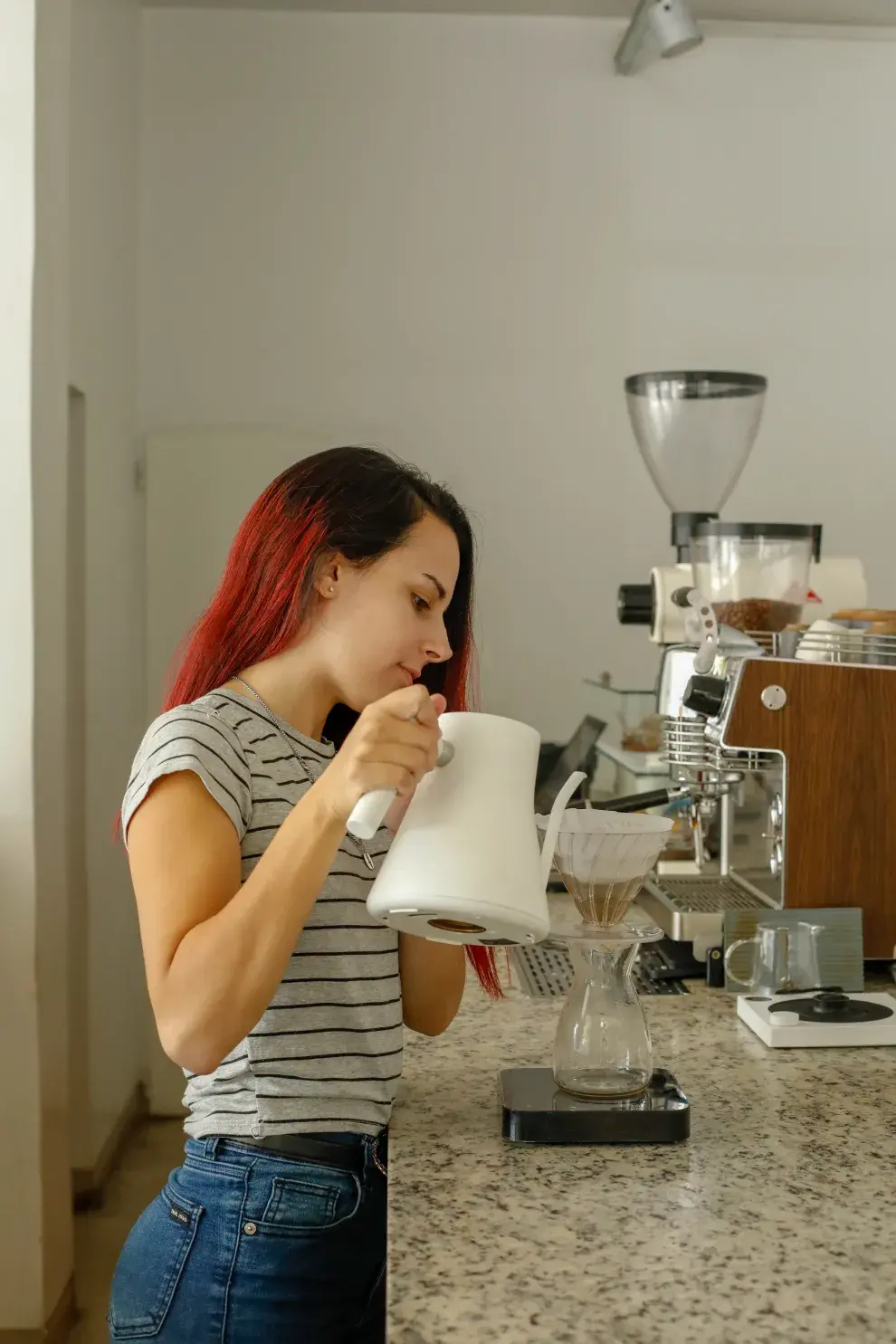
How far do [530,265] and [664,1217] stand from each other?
10.4 ft

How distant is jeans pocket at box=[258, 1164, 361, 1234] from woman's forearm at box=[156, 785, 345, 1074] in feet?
0.53

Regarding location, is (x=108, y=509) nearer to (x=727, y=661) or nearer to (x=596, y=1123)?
(x=727, y=661)

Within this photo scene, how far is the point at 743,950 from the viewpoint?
1.63 meters

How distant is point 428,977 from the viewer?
125cm

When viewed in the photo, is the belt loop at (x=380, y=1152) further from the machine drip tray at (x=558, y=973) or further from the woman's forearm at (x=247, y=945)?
the machine drip tray at (x=558, y=973)

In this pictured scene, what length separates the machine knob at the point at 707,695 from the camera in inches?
66.1

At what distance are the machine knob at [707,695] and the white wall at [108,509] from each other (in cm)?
183

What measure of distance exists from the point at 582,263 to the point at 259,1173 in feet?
10.3

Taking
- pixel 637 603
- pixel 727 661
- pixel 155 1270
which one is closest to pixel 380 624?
pixel 155 1270

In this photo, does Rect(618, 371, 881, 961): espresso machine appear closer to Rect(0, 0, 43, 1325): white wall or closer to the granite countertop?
the granite countertop

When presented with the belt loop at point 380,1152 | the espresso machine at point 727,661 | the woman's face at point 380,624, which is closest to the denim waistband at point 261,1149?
the belt loop at point 380,1152

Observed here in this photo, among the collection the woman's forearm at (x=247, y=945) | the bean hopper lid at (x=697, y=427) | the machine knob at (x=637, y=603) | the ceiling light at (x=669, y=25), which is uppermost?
the ceiling light at (x=669, y=25)

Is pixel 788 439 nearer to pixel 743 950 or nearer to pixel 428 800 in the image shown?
pixel 743 950

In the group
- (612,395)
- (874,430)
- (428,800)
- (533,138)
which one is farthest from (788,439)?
(428,800)
